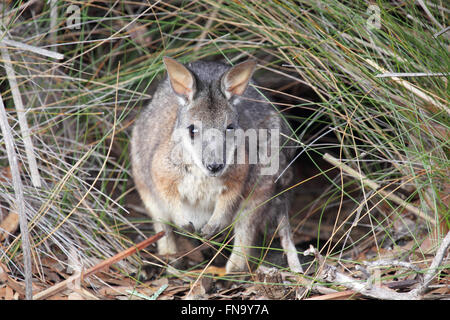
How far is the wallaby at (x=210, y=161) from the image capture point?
2.99 metres

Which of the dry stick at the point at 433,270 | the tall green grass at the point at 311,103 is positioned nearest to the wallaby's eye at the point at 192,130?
the tall green grass at the point at 311,103

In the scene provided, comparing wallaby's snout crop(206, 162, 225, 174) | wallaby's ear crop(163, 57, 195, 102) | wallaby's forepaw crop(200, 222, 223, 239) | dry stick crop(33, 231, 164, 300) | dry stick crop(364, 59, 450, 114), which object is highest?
dry stick crop(364, 59, 450, 114)

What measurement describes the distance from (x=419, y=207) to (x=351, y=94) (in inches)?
30.4

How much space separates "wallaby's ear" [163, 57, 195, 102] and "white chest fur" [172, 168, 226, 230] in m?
0.44

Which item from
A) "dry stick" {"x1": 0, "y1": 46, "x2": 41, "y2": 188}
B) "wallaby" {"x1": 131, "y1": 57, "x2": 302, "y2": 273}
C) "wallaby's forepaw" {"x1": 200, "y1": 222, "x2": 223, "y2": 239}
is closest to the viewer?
Result: "wallaby" {"x1": 131, "y1": 57, "x2": 302, "y2": 273}

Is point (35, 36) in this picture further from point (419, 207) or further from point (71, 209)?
point (419, 207)

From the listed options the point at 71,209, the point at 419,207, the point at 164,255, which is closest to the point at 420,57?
the point at 419,207

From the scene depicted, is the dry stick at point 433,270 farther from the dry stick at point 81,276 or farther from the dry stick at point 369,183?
the dry stick at point 81,276

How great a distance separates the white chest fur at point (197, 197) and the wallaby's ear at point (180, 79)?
1.44ft

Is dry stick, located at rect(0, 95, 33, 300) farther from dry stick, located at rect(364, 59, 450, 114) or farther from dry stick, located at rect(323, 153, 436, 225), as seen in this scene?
dry stick, located at rect(364, 59, 450, 114)

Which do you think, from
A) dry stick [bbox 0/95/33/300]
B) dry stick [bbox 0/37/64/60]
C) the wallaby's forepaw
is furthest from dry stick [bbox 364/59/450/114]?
dry stick [bbox 0/95/33/300]

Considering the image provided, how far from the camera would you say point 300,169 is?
4.73 metres

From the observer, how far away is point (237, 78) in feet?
9.84

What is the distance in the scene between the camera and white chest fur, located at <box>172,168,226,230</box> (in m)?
3.18
